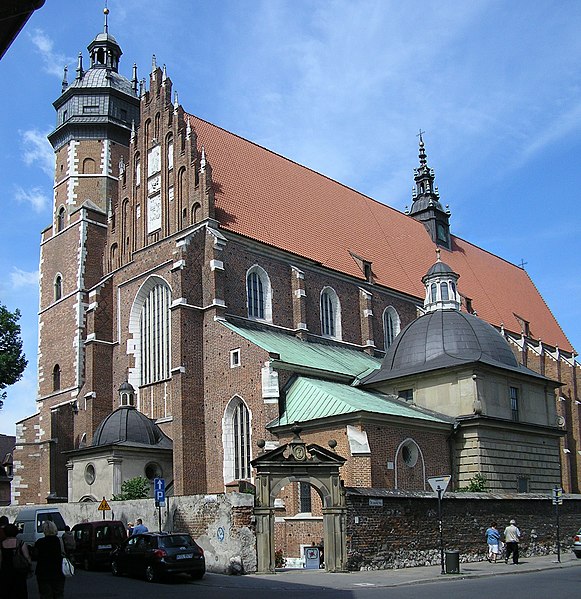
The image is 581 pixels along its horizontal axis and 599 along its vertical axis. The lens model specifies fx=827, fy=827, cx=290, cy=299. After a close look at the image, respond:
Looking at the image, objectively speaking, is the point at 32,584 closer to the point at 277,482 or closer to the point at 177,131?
the point at 277,482

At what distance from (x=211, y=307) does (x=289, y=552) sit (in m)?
9.94

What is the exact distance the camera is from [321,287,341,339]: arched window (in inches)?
1489

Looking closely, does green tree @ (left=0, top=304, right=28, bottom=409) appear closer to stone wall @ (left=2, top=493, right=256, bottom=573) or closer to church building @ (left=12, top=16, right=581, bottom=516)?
church building @ (left=12, top=16, right=581, bottom=516)

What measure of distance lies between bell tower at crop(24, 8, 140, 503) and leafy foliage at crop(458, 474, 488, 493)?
15939 mm

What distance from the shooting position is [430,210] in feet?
177

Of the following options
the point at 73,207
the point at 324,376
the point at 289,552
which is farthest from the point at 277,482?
the point at 73,207

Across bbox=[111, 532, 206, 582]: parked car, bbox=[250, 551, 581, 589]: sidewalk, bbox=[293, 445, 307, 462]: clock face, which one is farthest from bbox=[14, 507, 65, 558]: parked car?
bbox=[293, 445, 307, 462]: clock face

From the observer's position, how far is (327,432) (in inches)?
1078

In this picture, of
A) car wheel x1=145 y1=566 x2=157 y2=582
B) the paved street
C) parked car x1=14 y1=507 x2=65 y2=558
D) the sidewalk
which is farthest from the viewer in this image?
parked car x1=14 y1=507 x2=65 y2=558

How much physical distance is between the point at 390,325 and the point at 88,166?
17.6 m

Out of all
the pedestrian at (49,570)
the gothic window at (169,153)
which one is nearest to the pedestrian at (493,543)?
the pedestrian at (49,570)

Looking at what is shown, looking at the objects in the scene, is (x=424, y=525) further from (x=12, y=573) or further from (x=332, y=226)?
(x=332, y=226)

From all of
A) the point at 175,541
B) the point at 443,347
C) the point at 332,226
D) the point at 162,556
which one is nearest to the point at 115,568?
the point at 175,541

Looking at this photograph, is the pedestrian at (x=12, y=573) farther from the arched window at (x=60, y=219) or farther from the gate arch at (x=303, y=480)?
the arched window at (x=60, y=219)
